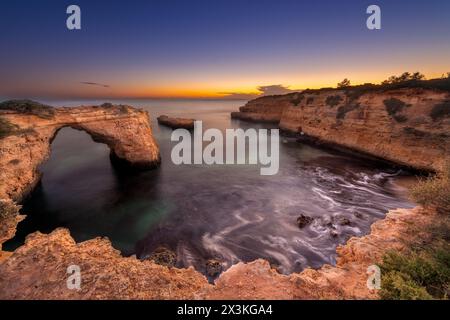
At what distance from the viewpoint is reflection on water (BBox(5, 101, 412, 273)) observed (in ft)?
32.6

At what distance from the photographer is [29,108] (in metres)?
12.3

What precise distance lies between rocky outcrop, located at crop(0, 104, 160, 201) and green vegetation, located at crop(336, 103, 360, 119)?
80.5ft

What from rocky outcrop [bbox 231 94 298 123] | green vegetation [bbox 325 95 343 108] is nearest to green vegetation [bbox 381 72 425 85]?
green vegetation [bbox 325 95 343 108]

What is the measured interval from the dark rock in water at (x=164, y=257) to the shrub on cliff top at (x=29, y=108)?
36.2ft

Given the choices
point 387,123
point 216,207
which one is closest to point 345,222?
point 216,207

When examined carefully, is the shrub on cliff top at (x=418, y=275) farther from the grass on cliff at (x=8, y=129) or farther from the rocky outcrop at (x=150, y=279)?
the grass on cliff at (x=8, y=129)

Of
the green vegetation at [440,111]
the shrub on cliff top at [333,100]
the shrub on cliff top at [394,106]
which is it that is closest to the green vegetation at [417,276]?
the green vegetation at [440,111]

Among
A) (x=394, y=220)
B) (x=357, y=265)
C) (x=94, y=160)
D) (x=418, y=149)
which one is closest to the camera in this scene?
(x=357, y=265)

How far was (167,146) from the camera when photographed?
29.8 m

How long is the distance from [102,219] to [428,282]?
13.6 m

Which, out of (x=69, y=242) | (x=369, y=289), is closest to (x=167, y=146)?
(x=69, y=242)

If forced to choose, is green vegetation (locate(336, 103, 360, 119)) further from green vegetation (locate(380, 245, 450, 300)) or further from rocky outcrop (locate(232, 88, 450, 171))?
green vegetation (locate(380, 245, 450, 300))

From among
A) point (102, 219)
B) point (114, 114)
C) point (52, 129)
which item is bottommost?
point (102, 219)
